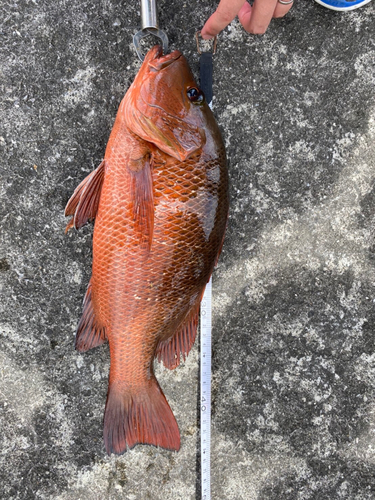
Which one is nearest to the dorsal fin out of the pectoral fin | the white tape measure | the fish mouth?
the pectoral fin

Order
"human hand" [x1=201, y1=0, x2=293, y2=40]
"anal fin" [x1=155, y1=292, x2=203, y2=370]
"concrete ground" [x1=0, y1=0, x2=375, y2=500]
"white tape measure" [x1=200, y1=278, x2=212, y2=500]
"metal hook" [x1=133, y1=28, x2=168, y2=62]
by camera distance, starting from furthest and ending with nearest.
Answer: "white tape measure" [x1=200, y1=278, x2=212, y2=500]
"concrete ground" [x1=0, y1=0, x2=375, y2=500]
"anal fin" [x1=155, y1=292, x2=203, y2=370]
"metal hook" [x1=133, y1=28, x2=168, y2=62]
"human hand" [x1=201, y1=0, x2=293, y2=40]

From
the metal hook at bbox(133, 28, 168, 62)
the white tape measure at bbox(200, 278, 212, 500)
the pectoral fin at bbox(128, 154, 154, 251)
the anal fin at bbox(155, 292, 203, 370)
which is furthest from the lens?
the white tape measure at bbox(200, 278, 212, 500)

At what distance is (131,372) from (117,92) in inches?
60.9

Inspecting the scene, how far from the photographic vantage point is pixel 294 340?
87.6 inches

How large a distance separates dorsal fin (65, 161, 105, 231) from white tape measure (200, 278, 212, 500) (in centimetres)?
87

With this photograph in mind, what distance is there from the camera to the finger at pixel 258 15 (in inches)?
67.4

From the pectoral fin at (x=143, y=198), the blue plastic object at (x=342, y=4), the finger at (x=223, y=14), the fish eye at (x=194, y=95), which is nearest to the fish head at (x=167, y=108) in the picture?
the fish eye at (x=194, y=95)

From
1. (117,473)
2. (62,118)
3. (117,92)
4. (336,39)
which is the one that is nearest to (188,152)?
(117,92)

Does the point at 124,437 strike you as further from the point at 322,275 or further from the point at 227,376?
the point at 322,275

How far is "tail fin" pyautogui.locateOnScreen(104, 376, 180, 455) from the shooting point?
6.03 feet

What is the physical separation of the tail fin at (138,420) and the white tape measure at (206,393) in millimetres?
334

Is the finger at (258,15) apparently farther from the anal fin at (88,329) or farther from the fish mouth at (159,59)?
the anal fin at (88,329)

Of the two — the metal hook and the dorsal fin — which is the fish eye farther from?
the dorsal fin

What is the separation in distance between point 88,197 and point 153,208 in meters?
0.37
